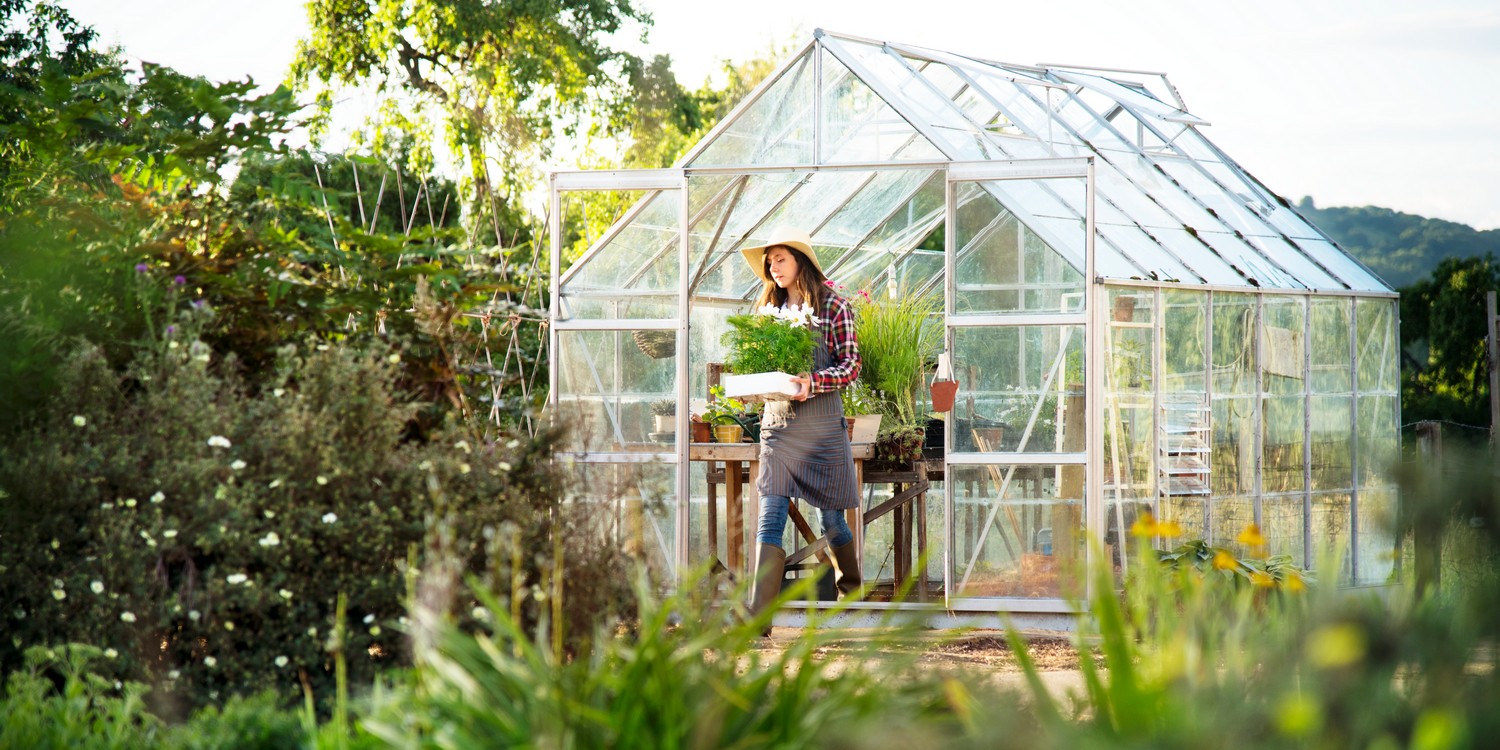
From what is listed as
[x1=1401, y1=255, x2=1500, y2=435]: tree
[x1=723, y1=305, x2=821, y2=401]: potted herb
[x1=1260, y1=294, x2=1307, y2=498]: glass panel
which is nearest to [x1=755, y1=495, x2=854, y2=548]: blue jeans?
[x1=723, y1=305, x2=821, y2=401]: potted herb

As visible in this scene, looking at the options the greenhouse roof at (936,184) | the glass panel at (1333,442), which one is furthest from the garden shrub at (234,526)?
the glass panel at (1333,442)

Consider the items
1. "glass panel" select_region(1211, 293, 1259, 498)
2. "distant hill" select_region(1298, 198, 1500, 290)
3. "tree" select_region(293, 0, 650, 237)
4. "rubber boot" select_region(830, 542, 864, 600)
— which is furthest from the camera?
"distant hill" select_region(1298, 198, 1500, 290)

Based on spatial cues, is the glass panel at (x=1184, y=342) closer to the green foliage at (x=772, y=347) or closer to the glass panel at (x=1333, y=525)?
the glass panel at (x=1333, y=525)

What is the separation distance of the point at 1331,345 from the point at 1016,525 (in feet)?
11.6

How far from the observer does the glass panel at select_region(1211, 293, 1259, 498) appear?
335 inches

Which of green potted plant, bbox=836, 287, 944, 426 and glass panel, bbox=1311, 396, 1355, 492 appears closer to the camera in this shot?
green potted plant, bbox=836, 287, 944, 426

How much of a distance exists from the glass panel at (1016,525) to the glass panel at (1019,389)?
15 centimetres

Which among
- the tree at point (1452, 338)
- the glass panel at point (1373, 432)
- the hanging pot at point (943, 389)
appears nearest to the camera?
the hanging pot at point (943, 389)

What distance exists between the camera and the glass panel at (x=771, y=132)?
770 cm

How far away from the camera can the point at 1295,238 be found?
34.0 feet

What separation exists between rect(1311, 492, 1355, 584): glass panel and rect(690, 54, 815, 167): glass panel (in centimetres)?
439

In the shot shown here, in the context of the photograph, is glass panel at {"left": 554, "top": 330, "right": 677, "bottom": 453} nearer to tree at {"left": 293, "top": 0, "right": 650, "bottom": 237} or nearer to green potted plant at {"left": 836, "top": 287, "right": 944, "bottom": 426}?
green potted plant at {"left": 836, "top": 287, "right": 944, "bottom": 426}

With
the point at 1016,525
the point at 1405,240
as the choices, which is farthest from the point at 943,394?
the point at 1405,240

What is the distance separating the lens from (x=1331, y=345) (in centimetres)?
956
